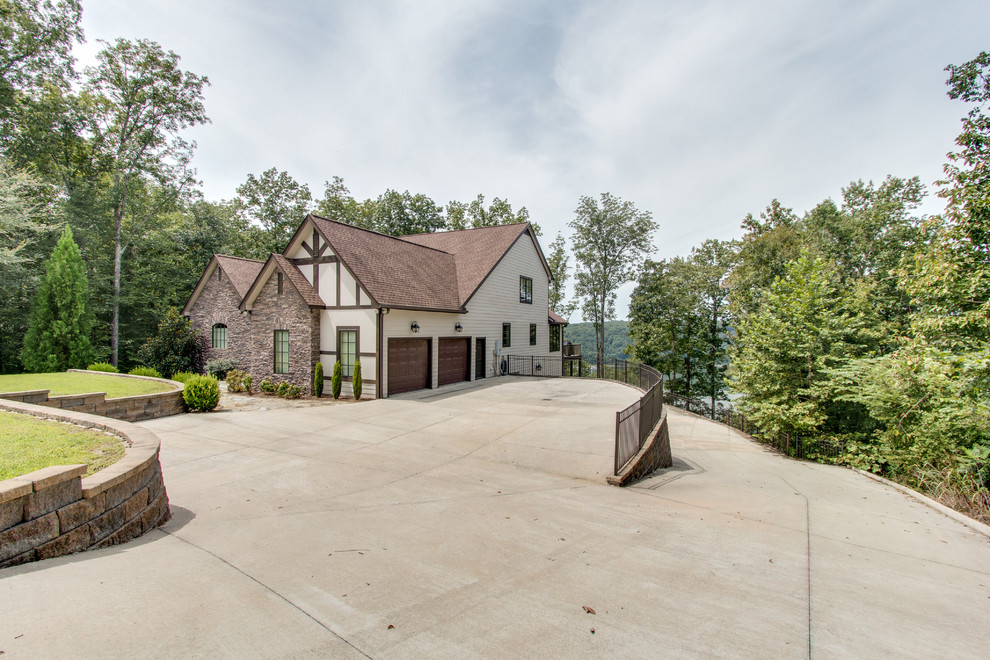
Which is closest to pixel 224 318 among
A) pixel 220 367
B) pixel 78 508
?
pixel 220 367

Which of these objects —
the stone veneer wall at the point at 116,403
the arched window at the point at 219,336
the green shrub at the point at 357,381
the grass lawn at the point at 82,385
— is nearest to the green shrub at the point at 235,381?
the arched window at the point at 219,336

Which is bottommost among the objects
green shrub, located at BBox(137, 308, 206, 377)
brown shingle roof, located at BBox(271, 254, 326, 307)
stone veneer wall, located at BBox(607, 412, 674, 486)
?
stone veneer wall, located at BBox(607, 412, 674, 486)

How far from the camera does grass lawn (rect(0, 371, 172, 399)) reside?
413 inches

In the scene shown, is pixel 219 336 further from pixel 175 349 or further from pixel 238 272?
pixel 238 272

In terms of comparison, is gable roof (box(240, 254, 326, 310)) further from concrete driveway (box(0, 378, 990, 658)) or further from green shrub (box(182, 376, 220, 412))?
concrete driveway (box(0, 378, 990, 658))

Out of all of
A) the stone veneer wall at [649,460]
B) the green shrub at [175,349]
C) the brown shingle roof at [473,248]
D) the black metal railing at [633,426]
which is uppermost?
the brown shingle roof at [473,248]

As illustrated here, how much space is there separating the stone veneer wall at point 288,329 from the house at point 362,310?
0.04 m

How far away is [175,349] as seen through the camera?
1908 cm

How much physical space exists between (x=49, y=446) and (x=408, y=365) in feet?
36.2

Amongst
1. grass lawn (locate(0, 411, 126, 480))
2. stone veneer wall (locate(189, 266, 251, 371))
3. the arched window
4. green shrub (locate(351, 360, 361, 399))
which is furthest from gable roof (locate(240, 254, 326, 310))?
grass lawn (locate(0, 411, 126, 480))

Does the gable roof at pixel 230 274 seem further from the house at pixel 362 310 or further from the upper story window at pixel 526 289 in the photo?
the upper story window at pixel 526 289

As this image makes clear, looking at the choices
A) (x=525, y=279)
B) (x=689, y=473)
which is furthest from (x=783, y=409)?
(x=525, y=279)

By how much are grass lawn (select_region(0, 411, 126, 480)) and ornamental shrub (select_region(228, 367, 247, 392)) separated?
32.6 feet

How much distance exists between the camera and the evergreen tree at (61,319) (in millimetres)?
15961
